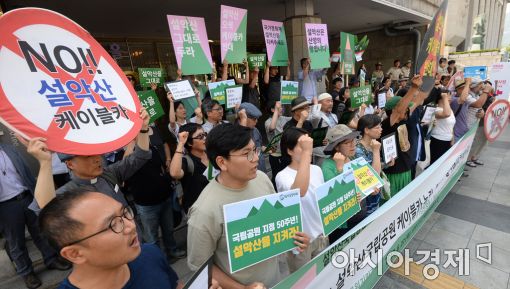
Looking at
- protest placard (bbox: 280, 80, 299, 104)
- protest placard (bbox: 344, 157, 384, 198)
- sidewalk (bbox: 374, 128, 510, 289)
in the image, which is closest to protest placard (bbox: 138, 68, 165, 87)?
protest placard (bbox: 280, 80, 299, 104)

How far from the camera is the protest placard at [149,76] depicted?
410 cm

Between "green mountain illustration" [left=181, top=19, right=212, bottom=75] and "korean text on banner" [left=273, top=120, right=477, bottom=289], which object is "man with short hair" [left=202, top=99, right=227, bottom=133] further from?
"korean text on banner" [left=273, top=120, right=477, bottom=289]

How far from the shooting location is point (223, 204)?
150 cm

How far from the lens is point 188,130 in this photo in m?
2.52

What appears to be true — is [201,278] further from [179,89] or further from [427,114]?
[427,114]

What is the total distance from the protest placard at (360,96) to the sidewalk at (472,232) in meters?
2.11

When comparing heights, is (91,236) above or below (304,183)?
above

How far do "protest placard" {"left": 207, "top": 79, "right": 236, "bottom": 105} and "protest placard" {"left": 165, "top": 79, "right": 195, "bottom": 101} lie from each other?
1.03ft

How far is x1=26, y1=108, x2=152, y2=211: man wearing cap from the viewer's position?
1.50 meters

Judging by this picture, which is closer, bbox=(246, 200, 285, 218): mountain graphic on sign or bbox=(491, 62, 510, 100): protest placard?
bbox=(246, 200, 285, 218): mountain graphic on sign

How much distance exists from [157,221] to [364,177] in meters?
2.30

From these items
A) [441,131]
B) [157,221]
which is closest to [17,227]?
[157,221]

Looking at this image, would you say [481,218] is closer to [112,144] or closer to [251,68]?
[251,68]

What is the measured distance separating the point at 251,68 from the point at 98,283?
4431 millimetres
